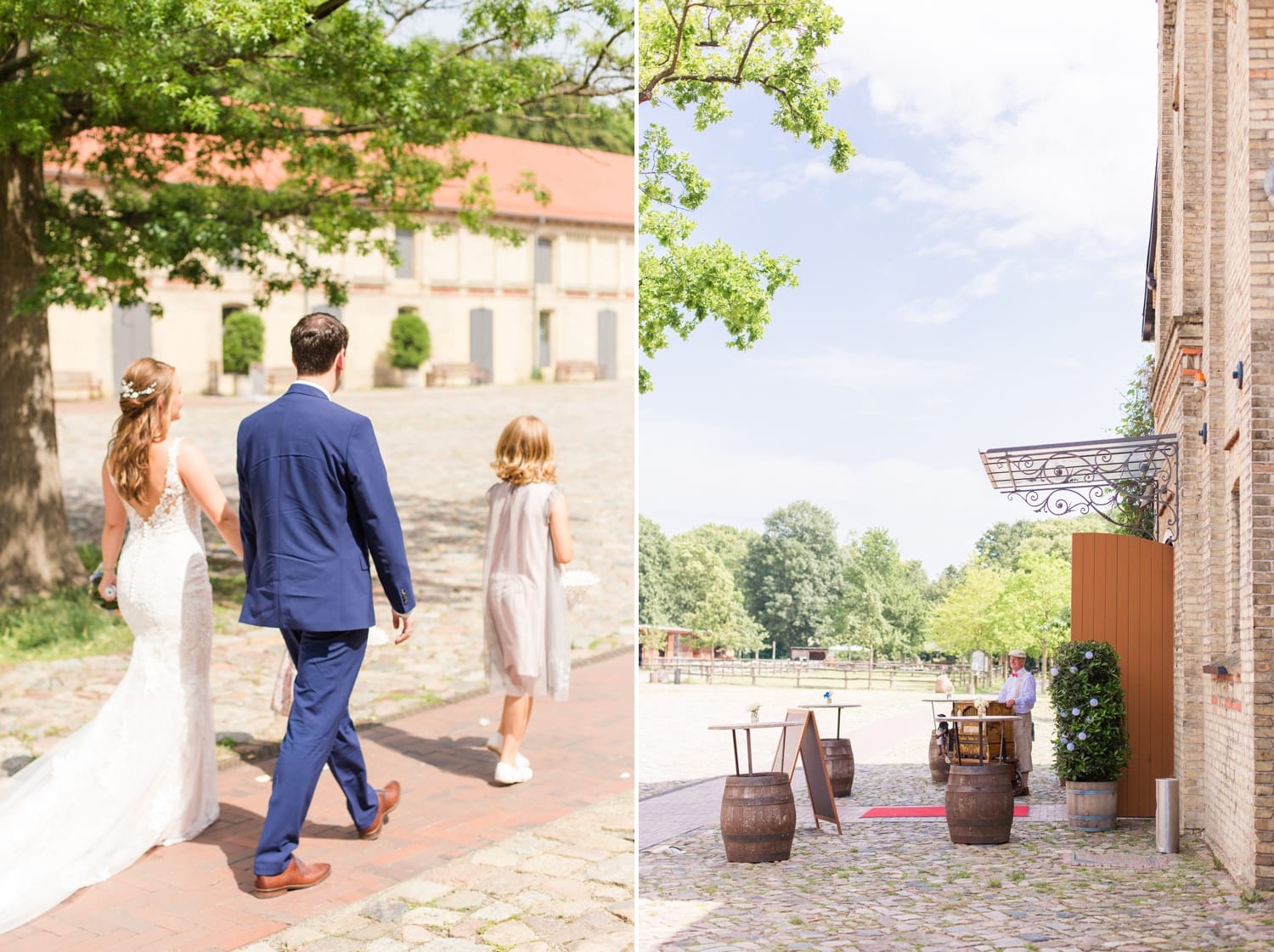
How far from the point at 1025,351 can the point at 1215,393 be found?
84471mm

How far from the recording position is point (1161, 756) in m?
11.3

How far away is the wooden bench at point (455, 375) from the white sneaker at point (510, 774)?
4275cm

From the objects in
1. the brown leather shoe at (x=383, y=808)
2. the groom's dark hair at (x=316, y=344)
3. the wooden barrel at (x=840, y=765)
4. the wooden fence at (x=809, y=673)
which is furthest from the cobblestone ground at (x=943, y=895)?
the wooden fence at (x=809, y=673)

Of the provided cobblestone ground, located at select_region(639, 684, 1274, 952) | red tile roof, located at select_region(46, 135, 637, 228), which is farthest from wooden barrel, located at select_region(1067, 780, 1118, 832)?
red tile roof, located at select_region(46, 135, 637, 228)

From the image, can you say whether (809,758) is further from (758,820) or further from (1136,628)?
(1136,628)

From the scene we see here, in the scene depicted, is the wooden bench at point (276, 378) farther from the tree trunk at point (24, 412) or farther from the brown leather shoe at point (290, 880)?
the brown leather shoe at point (290, 880)

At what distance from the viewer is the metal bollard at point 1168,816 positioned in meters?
9.21

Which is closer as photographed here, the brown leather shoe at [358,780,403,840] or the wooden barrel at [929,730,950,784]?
the brown leather shoe at [358,780,403,840]

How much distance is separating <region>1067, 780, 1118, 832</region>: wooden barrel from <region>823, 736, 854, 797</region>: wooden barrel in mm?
2724

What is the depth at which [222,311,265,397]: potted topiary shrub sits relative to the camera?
43.4m

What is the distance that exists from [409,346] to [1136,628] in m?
39.1

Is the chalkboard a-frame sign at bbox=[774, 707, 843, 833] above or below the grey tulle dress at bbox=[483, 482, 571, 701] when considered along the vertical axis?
below

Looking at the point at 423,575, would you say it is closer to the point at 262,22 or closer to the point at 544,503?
the point at 262,22

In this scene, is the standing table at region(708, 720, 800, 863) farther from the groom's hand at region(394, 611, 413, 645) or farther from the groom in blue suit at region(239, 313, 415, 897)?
the groom in blue suit at region(239, 313, 415, 897)
